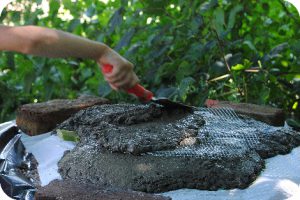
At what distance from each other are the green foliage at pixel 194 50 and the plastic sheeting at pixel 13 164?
86 centimetres

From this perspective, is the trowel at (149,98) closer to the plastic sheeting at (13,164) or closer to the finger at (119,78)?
the finger at (119,78)

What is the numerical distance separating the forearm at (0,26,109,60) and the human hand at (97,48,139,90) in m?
0.09

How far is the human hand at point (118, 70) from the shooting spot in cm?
A: 147

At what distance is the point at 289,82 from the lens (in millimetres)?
2924

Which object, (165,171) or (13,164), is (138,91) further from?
(13,164)

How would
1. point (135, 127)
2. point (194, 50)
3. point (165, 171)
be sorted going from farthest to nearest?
point (194, 50), point (135, 127), point (165, 171)

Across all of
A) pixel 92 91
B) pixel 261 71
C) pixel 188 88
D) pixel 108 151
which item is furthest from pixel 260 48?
pixel 108 151

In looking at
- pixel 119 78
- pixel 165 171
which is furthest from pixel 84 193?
pixel 119 78

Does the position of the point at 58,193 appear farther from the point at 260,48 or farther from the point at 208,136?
the point at 260,48

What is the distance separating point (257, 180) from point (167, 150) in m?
0.27

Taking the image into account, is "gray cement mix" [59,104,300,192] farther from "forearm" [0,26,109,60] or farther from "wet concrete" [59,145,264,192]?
"forearm" [0,26,109,60]

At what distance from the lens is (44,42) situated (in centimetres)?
134

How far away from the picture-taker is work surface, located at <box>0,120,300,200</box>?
1.43 m

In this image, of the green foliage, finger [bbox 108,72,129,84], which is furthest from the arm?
the green foliage
